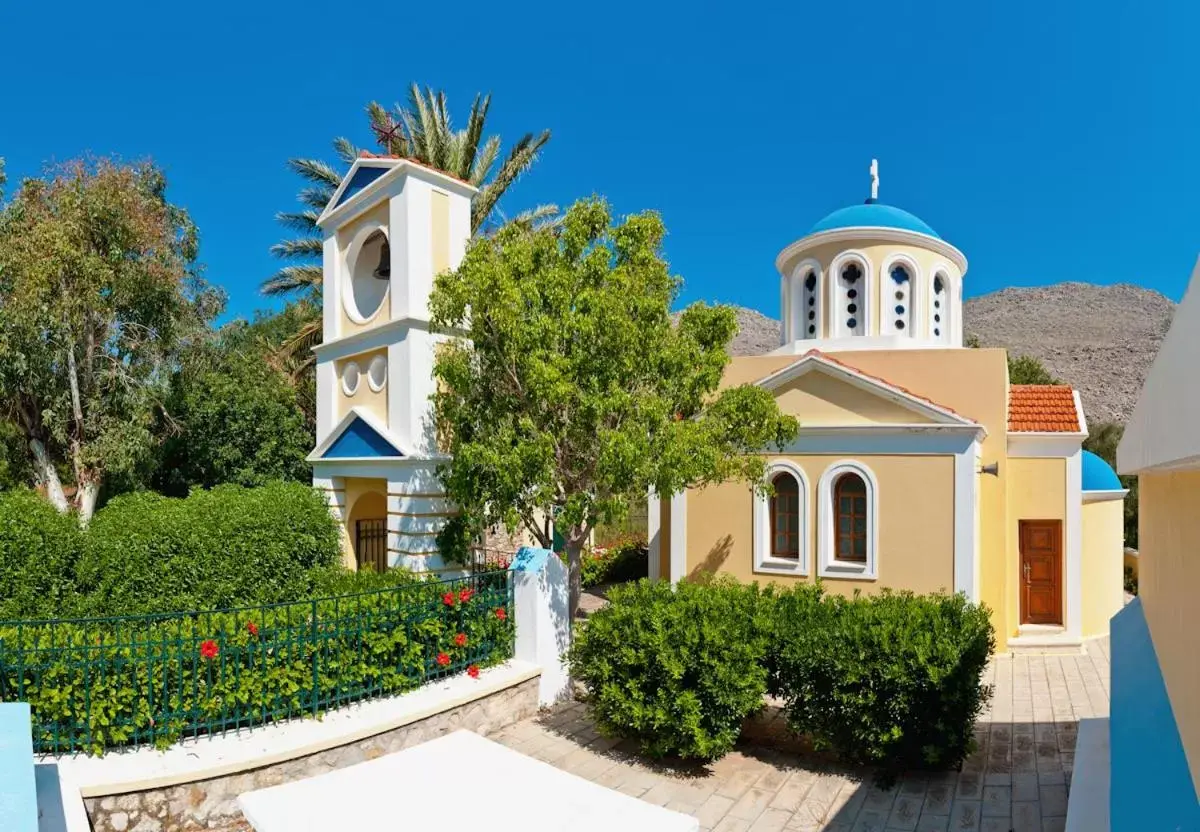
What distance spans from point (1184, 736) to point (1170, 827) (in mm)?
300

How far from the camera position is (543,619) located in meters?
8.59

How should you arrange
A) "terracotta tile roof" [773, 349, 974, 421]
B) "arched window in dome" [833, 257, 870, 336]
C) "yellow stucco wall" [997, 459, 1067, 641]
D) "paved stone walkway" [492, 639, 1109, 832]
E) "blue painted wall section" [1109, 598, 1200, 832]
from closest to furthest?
"blue painted wall section" [1109, 598, 1200, 832], "paved stone walkway" [492, 639, 1109, 832], "terracotta tile roof" [773, 349, 974, 421], "yellow stucco wall" [997, 459, 1067, 641], "arched window in dome" [833, 257, 870, 336]

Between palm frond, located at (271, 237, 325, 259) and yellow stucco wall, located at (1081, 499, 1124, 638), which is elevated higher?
palm frond, located at (271, 237, 325, 259)

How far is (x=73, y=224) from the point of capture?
1628 centimetres

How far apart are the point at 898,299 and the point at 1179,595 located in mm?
12983

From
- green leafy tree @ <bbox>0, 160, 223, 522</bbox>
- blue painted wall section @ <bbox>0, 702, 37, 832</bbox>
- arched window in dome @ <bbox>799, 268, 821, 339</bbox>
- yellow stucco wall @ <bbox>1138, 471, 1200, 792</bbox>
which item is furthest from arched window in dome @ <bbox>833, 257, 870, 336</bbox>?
green leafy tree @ <bbox>0, 160, 223, 522</bbox>

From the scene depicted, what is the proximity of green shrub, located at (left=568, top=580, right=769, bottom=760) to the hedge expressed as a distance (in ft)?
0.04

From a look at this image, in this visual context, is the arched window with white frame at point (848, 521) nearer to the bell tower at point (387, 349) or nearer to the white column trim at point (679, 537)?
the white column trim at point (679, 537)

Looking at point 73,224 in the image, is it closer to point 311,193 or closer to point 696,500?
point 311,193

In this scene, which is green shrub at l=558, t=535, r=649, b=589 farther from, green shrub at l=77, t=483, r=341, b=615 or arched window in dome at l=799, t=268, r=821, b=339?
arched window in dome at l=799, t=268, r=821, b=339

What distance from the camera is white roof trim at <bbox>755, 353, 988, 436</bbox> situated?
11375 millimetres

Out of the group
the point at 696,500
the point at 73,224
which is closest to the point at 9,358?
the point at 73,224

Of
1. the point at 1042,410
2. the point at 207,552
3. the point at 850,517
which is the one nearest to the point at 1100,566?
the point at 1042,410

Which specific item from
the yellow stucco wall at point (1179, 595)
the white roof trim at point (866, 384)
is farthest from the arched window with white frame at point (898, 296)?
the yellow stucco wall at point (1179, 595)
